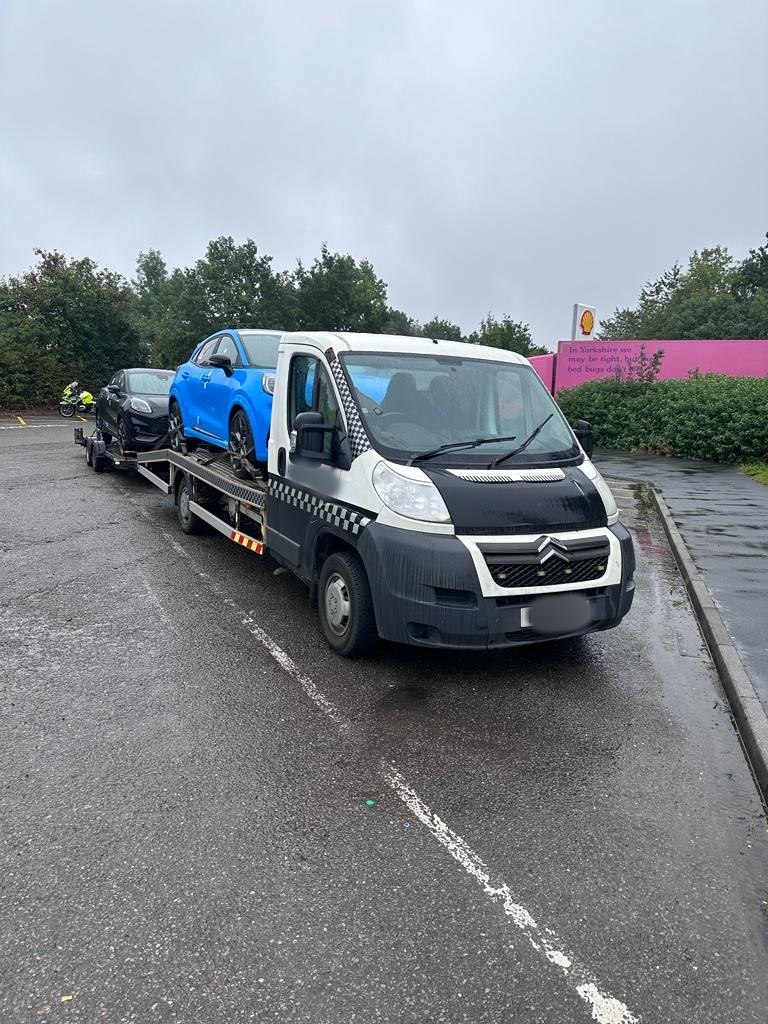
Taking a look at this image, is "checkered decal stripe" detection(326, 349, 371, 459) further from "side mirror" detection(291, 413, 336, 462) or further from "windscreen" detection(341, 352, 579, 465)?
"side mirror" detection(291, 413, 336, 462)

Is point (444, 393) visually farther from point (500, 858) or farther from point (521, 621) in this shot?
point (500, 858)

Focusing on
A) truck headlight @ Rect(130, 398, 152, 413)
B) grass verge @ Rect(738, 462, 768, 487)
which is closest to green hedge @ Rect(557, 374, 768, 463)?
grass verge @ Rect(738, 462, 768, 487)

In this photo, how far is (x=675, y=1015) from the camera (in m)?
2.16

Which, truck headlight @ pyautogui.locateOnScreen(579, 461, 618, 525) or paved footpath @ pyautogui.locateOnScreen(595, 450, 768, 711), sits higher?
truck headlight @ pyautogui.locateOnScreen(579, 461, 618, 525)

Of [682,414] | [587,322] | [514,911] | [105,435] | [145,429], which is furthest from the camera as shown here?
[587,322]

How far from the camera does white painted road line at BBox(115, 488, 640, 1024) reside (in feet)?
7.17

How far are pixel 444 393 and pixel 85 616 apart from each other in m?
3.35

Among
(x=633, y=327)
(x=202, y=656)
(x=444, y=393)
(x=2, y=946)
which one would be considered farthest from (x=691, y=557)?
(x=633, y=327)

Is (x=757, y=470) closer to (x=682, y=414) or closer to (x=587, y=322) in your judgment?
(x=682, y=414)

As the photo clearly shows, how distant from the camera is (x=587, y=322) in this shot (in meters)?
18.2

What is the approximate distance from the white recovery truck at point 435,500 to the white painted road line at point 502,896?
0.62 m

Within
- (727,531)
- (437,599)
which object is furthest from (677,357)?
(437,599)

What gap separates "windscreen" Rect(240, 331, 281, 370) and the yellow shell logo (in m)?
12.5

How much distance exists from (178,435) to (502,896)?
7.50 m
